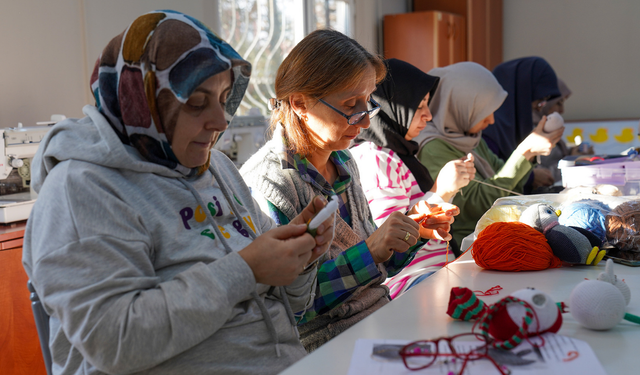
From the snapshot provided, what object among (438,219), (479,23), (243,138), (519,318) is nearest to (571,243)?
(438,219)

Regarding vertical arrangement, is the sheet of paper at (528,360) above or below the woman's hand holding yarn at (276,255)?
below

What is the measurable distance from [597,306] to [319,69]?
0.95 m

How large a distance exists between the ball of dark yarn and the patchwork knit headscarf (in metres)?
1.02

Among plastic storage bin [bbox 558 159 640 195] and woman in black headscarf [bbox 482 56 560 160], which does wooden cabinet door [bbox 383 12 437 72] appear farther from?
plastic storage bin [bbox 558 159 640 195]

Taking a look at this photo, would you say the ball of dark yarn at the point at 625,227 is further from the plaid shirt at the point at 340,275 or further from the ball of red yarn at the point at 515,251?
the plaid shirt at the point at 340,275

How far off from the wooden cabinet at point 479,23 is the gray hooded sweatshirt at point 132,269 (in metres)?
4.78

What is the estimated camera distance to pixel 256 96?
3959 millimetres

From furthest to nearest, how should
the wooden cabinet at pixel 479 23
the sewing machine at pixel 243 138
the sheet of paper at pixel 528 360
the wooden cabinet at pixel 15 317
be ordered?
the wooden cabinet at pixel 479 23
the sewing machine at pixel 243 138
the wooden cabinet at pixel 15 317
the sheet of paper at pixel 528 360

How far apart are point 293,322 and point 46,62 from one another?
207cm

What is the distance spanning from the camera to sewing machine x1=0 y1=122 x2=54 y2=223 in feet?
6.55

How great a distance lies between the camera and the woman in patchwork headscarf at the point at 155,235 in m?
0.81

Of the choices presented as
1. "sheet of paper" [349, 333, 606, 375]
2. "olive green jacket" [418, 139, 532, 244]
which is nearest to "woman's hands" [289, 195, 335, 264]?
"sheet of paper" [349, 333, 606, 375]

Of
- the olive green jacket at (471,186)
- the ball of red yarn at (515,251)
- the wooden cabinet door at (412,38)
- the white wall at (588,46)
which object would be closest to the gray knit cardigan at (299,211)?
the ball of red yarn at (515,251)

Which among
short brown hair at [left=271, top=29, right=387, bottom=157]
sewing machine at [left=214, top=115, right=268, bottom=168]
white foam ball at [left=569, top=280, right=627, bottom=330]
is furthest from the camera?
sewing machine at [left=214, top=115, right=268, bottom=168]
